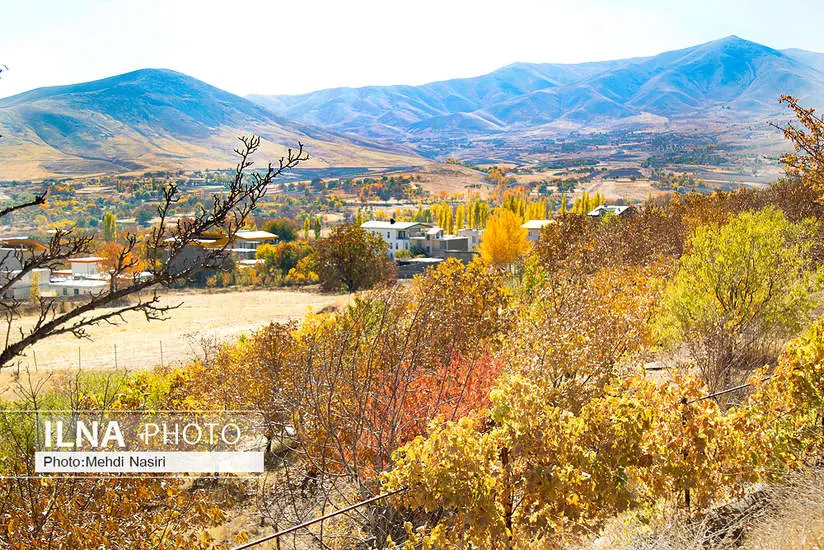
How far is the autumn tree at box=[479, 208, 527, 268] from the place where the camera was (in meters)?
63.6

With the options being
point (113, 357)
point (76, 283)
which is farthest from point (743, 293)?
point (76, 283)

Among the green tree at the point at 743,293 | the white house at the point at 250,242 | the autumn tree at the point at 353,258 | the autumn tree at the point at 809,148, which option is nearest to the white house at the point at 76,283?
the white house at the point at 250,242

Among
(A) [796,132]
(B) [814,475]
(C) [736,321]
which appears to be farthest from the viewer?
(C) [736,321]

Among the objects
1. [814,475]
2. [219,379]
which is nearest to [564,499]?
[814,475]

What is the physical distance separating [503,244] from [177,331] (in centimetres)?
3151

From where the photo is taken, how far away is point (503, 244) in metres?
63.6

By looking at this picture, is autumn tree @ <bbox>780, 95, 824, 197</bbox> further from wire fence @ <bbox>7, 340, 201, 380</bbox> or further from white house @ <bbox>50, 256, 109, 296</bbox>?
white house @ <bbox>50, 256, 109, 296</bbox>

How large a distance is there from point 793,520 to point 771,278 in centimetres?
990

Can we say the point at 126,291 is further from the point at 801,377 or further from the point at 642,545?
the point at 801,377

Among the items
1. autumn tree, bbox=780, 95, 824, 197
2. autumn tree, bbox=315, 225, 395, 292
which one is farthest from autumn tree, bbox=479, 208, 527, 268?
autumn tree, bbox=780, 95, 824, 197

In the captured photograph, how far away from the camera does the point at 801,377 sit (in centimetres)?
763

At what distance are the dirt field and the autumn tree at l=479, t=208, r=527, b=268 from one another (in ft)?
54.3

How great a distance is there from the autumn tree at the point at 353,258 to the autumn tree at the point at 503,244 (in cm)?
1169

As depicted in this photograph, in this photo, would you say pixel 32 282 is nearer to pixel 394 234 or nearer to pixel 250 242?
pixel 250 242
